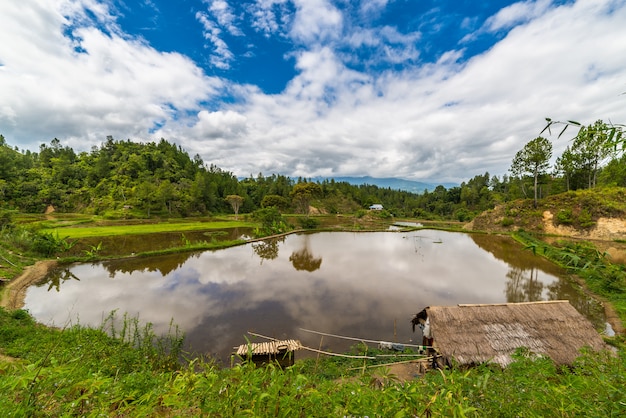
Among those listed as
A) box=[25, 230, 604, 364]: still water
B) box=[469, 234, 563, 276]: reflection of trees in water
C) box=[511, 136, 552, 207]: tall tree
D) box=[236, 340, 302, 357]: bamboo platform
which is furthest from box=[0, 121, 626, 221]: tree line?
box=[236, 340, 302, 357]: bamboo platform

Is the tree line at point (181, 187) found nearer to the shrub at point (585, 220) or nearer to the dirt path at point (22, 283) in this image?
the shrub at point (585, 220)

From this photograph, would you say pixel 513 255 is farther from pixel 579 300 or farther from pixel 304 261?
pixel 304 261

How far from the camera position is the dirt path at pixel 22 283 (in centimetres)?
1160

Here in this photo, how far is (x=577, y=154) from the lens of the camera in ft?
121

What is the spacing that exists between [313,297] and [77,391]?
1170 cm

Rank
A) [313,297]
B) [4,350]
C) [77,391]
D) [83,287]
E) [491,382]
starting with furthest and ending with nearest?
[83,287] → [313,297] → [4,350] → [491,382] → [77,391]

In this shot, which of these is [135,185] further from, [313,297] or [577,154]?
[577,154]

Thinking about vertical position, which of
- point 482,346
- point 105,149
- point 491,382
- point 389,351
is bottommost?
point 389,351

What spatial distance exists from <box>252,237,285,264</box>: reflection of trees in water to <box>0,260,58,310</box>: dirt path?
13805 millimetres

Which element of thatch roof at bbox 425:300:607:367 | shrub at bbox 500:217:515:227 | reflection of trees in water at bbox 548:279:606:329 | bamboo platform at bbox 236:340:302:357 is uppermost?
shrub at bbox 500:217:515:227

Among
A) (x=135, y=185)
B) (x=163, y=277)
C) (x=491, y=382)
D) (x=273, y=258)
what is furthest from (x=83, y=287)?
(x=135, y=185)

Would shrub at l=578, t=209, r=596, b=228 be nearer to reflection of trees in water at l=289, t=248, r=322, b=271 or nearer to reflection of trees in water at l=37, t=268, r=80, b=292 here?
reflection of trees in water at l=289, t=248, r=322, b=271

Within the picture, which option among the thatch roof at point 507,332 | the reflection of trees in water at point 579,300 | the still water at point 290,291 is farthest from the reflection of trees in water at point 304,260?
the reflection of trees in water at point 579,300

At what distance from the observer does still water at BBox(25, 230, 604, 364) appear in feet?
34.4
